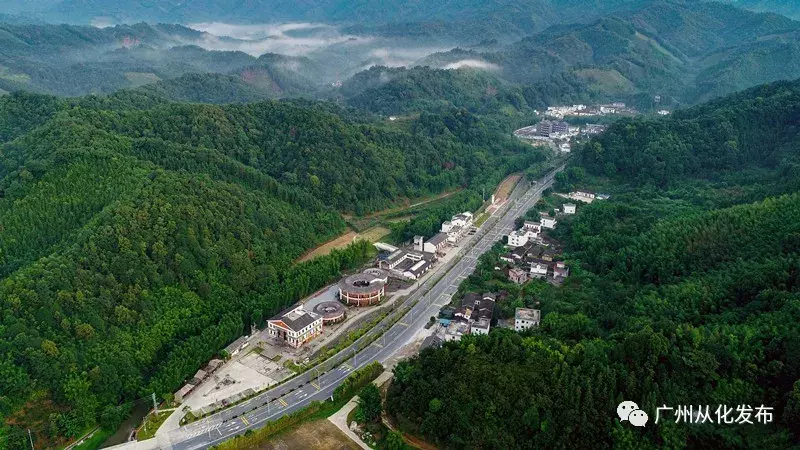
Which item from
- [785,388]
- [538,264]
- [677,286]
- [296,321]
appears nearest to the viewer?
[785,388]

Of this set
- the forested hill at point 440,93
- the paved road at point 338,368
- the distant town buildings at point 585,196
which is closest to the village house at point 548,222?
the paved road at point 338,368

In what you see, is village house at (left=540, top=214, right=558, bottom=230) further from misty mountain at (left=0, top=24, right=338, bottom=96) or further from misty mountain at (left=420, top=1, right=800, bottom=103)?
misty mountain at (left=0, top=24, right=338, bottom=96)

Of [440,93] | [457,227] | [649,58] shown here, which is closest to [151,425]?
[457,227]

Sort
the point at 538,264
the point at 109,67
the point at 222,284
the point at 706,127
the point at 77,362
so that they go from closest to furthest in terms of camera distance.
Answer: the point at 77,362
the point at 222,284
the point at 538,264
the point at 706,127
the point at 109,67

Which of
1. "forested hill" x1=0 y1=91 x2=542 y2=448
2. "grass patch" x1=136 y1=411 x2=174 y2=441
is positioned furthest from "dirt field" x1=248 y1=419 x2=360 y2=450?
"forested hill" x1=0 y1=91 x2=542 y2=448

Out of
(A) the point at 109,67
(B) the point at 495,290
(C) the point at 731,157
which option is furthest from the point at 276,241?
(A) the point at 109,67

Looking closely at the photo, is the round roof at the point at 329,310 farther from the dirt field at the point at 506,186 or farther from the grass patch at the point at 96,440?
the dirt field at the point at 506,186

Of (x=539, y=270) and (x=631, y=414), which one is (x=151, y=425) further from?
(x=539, y=270)

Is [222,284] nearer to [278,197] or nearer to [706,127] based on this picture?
[278,197]
